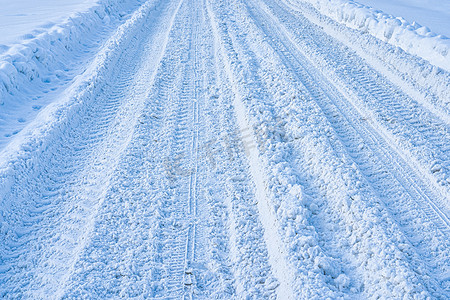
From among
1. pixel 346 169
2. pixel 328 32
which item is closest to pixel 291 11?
pixel 328 32

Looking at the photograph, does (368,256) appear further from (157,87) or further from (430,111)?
(157,87)

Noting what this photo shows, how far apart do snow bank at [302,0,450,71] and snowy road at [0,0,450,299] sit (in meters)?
0.64

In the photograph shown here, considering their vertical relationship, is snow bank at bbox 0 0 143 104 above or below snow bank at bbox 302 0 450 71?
above

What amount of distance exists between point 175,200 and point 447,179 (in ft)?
11.0

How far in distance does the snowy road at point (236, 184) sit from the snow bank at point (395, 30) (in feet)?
2.11

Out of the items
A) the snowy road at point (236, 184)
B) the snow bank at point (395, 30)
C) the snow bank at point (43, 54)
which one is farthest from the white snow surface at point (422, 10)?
the snow bank at point (43, 54)

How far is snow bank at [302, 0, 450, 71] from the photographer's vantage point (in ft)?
24.2

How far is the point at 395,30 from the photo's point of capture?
866 centimetres

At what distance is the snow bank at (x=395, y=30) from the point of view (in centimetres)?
736

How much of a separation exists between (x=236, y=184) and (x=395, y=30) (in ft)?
23.1

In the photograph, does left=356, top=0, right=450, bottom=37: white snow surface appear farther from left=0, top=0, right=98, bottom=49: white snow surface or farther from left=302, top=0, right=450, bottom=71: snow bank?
left=0, top=0, right=98, bottom=49: white snow surface

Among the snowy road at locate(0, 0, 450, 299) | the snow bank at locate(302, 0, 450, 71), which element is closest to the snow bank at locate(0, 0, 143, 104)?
the snowy road at locate(0, 0, 450, 299)

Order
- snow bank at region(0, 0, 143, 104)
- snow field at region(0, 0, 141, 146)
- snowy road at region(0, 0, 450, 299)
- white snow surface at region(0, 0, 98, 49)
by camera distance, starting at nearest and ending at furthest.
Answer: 1. snowy road at region(0, 0, 450, 299)
2. snow field at region(0, 0, 141, 146)
3. snow bank at region(0, 0, 143, 104)
4. white snow surface at region(0, 0, 98, 49)

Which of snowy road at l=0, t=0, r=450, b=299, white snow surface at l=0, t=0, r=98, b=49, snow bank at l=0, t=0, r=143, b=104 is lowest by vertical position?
snowy road at l=0, t=0, r=450, b=299
